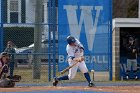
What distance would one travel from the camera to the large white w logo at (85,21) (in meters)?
22.4

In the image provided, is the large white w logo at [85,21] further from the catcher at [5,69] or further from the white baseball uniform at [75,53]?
the white baseball uniform at [75,53]

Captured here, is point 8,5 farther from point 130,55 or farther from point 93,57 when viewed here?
point 130,55

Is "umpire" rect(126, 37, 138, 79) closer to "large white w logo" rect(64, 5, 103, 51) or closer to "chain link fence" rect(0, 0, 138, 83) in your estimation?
"large white w logo" rect(64, 5, 103, 51)

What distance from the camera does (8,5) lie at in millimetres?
22328

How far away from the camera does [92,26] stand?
2256 centimetres

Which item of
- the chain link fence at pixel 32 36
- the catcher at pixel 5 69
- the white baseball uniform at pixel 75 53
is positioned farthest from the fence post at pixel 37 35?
the white baseball uniform at pixel 75 53

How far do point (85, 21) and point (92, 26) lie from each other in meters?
0.36

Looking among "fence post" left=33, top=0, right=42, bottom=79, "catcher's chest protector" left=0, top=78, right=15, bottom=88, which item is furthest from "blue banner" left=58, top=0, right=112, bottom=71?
"catcher's chest protector" left=0, top=78, right=15, bottom=88

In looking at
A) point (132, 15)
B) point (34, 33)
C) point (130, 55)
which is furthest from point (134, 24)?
point (132, 15)

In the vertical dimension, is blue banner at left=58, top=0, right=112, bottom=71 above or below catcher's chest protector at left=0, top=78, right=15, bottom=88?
above

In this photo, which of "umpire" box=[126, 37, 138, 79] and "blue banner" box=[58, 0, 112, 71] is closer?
"blue banner" box=[58, 0, 112, 71]

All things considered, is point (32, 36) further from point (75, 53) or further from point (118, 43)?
point (75, 53)

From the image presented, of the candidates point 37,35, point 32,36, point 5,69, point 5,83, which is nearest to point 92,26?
point 37,35

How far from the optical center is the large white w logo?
22438mm
